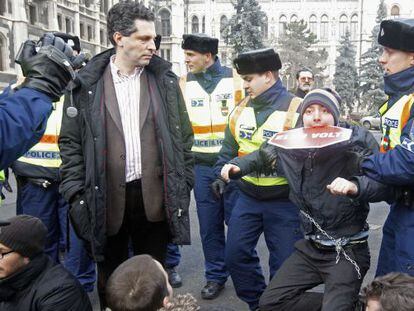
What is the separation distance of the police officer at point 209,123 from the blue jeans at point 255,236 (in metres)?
0.76

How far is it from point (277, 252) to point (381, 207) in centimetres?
535

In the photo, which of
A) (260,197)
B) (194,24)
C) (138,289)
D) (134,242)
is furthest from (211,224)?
(194,24)

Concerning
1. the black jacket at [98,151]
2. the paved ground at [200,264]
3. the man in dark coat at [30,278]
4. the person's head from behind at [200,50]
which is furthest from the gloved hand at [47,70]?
the paved ground at [200,264]

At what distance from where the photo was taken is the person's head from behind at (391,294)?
2.06 metres

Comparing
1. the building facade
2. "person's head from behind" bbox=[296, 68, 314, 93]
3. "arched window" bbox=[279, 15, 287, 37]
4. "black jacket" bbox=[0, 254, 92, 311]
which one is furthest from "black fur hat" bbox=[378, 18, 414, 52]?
"arched window" bbox=[279, 15, 287, 37]

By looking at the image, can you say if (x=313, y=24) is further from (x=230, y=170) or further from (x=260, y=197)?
(x=230, y=170)

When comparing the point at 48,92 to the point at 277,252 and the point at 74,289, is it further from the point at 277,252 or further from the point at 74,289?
the point at 277,252

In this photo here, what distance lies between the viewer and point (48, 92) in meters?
1.92

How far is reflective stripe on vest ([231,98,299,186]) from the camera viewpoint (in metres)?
3.57

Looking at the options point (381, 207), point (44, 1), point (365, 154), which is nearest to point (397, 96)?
point (365, 154)

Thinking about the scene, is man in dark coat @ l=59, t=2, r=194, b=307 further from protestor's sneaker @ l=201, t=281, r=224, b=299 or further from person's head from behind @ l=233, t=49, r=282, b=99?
protestor's sneaker @ l=201, t=281, r=224, b=299

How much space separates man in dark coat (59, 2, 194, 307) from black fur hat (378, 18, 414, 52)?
1312 mm

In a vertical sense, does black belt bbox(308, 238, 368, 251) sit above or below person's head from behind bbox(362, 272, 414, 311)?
below

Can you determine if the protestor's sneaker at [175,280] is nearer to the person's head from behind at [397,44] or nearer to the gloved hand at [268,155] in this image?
the gloved hand at [268,155]
